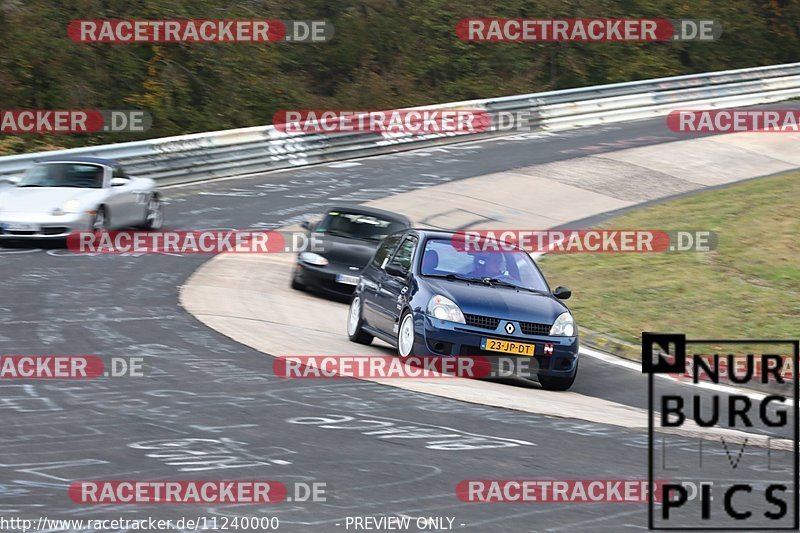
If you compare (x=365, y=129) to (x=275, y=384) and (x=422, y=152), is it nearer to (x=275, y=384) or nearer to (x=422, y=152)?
(x=422, y=152)

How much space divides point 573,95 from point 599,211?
9.02m

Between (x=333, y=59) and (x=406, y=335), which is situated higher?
(x=333, y=59)

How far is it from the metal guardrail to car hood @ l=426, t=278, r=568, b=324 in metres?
12.9

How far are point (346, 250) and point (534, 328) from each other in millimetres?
5858

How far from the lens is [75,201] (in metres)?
18.9

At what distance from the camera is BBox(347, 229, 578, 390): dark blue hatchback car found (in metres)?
12.0

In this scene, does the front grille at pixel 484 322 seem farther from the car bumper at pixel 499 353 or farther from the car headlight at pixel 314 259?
the car headlight at pixel 314 259
